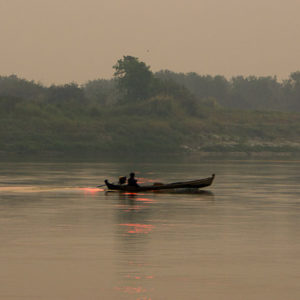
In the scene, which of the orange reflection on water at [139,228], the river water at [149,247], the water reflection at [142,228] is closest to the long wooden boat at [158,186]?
the water reflection at [142,228]

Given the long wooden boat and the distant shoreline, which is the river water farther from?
the distant shoreline

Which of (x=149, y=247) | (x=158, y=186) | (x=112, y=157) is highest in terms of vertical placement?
(x=112, y=157)

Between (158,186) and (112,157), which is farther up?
(112,157)

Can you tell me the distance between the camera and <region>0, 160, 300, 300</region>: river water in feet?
63.6

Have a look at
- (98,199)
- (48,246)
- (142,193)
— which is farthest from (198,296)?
(142,193)

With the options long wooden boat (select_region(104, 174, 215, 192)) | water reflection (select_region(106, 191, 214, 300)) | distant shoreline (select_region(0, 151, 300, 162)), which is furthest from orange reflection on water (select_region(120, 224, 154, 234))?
distant shoreline (select_region(0, 151, 300, 162))

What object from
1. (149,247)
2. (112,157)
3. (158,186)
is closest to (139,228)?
(149,247)

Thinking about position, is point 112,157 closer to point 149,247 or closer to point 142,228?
point 142,228

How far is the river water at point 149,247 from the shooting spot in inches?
763

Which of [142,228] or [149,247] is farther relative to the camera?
[142,228]

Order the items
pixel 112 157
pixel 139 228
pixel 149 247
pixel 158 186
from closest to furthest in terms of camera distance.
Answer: pixel 149 247 → pixel 139 228 → pixel 158 186 → pixel 112 157

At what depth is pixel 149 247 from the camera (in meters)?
26.4

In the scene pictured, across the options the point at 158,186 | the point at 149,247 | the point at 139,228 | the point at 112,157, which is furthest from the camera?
the point at 112,157

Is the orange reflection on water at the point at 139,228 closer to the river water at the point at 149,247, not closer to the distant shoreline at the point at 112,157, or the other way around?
the river water at the point at 149,247
